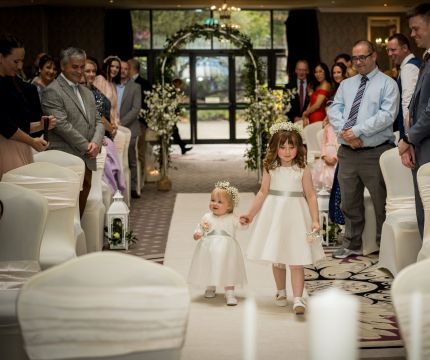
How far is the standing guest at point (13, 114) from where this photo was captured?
5.96 m

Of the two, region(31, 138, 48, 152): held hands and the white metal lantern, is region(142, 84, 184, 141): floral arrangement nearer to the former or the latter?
the white metal lantern

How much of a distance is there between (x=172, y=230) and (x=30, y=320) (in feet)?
22.9

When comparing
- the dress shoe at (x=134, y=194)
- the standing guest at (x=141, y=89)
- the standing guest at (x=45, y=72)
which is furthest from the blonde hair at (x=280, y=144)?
the standing guest at (x=141, y=89)

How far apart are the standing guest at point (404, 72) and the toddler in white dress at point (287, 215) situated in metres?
1.55

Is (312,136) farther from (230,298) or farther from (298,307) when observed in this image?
(298,307)

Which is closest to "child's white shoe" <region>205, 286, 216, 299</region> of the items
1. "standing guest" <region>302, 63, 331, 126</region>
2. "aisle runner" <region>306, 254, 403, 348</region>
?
"aisle runner" <region>306, 254, 403, 348</region>

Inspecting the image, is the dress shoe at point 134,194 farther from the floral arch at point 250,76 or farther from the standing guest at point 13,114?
the standing guest at point 13,114

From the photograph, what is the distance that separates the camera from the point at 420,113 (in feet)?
19.6

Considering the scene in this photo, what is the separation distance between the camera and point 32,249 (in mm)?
4680

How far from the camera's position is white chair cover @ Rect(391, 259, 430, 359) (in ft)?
8.14

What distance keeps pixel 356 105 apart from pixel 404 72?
49 centimetres

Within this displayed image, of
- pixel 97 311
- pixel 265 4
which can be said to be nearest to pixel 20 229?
pixel 97 311

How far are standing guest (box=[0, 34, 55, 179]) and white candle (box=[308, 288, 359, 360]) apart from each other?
4.87m

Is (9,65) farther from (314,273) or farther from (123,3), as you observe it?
(123,3)
